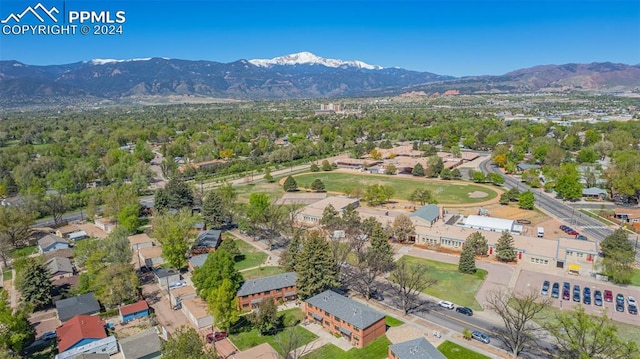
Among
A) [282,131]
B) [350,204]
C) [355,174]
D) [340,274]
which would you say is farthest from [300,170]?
[340,274]

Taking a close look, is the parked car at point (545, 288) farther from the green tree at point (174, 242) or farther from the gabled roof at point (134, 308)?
the green tree at point (174, 242)

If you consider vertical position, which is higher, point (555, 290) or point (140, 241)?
point (140, 241)

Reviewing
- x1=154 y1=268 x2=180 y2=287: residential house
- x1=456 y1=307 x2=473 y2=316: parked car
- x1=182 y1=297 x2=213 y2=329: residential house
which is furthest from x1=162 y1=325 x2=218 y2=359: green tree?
x1=456 y1=307 x2=473 y2=316: parked car

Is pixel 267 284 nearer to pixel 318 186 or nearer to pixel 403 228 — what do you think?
pixel 403 228

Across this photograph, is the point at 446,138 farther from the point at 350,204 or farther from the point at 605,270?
the point at 605,270

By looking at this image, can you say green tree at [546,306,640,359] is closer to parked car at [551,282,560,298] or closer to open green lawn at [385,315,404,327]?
parked car at [551,282,560,298]

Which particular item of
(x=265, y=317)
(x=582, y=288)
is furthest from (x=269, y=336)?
(x=582, y=288)

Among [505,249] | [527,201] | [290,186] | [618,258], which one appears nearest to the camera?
[618,258]
